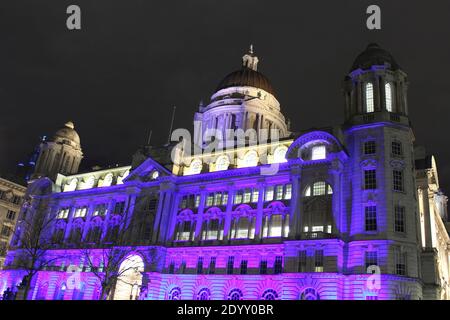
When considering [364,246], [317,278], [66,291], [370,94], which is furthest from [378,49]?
[66,291]

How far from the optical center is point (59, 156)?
9069cm

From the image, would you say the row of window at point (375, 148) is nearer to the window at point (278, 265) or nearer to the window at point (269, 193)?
the window at point (269, 193)

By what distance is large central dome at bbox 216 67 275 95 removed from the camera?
94.7 meters

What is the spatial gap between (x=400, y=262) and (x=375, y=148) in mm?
14179

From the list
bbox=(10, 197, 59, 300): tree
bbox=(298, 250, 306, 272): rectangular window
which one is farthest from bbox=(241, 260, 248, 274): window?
bbox=(10, 197, 59, 300): tree

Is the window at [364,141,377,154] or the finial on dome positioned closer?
the window at [364,141,377,154]

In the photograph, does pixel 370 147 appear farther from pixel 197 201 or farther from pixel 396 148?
pixel 197 201

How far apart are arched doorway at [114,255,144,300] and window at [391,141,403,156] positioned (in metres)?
38.1

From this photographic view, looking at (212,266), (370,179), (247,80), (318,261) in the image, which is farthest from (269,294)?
(247,80)

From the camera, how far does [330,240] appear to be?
161 ft

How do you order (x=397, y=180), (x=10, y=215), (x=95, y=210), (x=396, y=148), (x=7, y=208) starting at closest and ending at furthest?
(x=397, y=180)
(x=396, y=148)
(x=95, y=210)
(x=7, y=208)
(x=10, y=215)

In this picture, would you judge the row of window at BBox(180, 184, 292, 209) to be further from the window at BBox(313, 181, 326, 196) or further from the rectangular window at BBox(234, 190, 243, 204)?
the window at BBox(313, 181, 326, 196)

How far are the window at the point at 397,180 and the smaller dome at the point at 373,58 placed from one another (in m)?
15.0
